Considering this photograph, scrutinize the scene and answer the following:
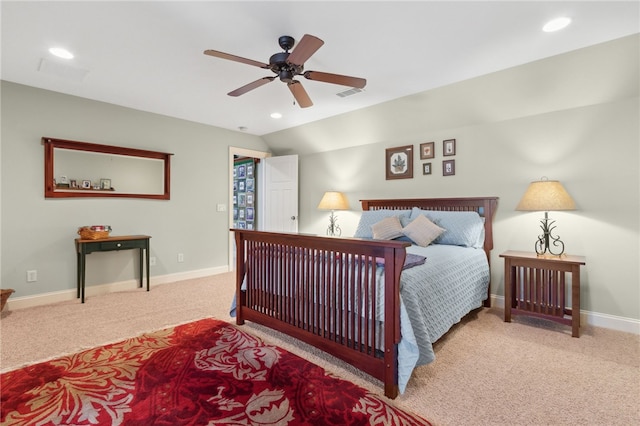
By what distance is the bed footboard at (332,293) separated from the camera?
180 centimetres

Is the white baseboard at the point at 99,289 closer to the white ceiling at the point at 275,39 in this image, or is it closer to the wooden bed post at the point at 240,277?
the wooden bed post at the point at 240,277

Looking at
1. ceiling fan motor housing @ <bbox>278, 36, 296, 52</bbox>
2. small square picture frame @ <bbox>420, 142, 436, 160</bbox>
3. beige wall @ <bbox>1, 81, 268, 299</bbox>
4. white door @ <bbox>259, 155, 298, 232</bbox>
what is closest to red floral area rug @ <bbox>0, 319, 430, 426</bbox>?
beige wall @ <bbox>1, 81, 268, 299</bbox>

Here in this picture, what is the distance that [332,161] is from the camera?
16.9 ft

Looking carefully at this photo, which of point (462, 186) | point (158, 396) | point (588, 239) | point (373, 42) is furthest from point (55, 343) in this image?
point (588, 239)

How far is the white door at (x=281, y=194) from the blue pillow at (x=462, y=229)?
109 inches

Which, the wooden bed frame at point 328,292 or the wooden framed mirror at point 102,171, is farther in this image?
the wooden framed mirror at point 102,171

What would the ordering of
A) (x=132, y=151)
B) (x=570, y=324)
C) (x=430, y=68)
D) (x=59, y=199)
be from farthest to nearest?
(x=132, y=151) → (x=59, y=199) → (x=430, y=68) → (x=570, y=324)

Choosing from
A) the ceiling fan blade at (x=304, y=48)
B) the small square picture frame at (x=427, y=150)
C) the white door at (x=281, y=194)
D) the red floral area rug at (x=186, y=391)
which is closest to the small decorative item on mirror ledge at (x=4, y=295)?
the red floral area rug at (x=186, y=391)

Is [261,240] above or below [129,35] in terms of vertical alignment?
below

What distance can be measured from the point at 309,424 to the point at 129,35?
9.71 feet

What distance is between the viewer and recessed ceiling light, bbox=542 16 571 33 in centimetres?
215

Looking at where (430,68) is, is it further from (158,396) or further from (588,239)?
(158,396)

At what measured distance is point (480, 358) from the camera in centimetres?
225

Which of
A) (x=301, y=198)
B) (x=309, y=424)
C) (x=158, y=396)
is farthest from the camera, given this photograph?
(x=301, y=198)
